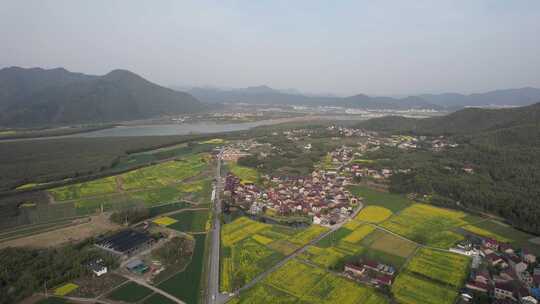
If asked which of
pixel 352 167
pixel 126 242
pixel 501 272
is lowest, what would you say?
pixel 501 272

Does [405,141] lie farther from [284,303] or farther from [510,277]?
[284,303]

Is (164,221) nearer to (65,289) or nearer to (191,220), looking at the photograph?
(191,220)

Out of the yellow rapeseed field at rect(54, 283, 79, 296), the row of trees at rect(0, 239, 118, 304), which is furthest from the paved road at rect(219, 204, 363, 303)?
the yellow rapeseed field at rect(54, 283, 79, 296)

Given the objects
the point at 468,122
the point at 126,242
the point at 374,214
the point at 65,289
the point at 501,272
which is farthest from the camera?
the point at 468,122

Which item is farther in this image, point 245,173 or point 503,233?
point 245,173

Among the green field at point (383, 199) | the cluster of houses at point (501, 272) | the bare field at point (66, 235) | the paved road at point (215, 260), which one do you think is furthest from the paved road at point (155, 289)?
the green field at point (383, 199)

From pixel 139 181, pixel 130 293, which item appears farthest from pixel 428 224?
pixel 139 181

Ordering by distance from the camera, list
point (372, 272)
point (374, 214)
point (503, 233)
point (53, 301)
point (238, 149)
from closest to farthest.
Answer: point (53, 301) < point (372, 272) < point (503, 233) < point (374, 214) < point (238, 149)

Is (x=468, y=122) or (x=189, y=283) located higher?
(x=468, y=122)

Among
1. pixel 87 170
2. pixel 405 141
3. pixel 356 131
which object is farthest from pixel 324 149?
pixel 87 170
